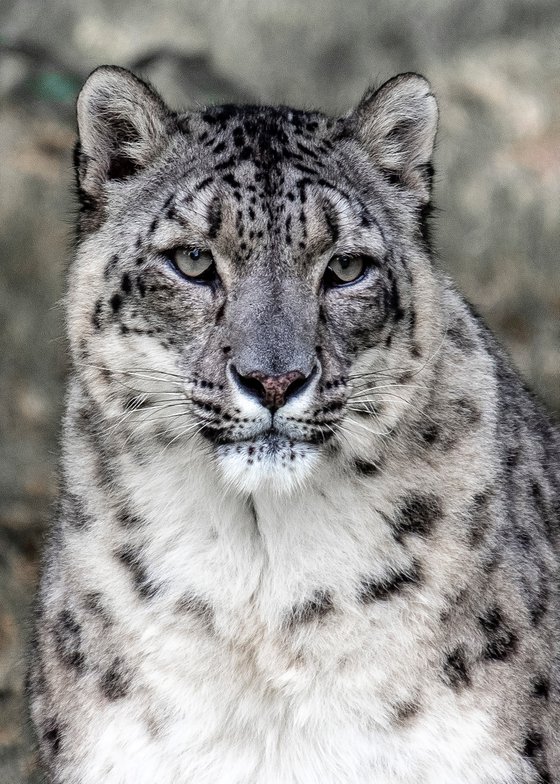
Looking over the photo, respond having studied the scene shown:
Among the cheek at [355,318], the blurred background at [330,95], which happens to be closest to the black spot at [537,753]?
the cheek at [355,318]

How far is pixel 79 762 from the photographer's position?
441 centimetres

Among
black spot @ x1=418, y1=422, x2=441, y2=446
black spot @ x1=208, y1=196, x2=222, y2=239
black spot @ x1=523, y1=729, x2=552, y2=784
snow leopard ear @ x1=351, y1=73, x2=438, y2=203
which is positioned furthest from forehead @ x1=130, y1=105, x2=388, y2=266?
black spot @ x1=523, y1=729, x2=552, y2=784

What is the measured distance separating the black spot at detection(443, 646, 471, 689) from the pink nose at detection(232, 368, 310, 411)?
1053 mm

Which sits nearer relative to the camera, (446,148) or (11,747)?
(11,747)

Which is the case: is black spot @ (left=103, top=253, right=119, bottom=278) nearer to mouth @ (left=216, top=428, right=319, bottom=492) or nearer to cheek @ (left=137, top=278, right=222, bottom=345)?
cheek @ (left=137, top=278, right=222, bottom=345)

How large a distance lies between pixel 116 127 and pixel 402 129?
3.07ft

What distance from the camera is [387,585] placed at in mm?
4234

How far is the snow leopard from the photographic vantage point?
4.05 meters

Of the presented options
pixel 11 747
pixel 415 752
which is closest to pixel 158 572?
pixel 415 752

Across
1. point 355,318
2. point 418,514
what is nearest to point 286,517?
point 418,514

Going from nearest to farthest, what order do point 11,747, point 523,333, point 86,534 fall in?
point 86,534
point 11,747
point 523,333

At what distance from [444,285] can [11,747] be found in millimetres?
2927

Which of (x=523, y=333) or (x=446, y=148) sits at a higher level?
(x=446, y=148)

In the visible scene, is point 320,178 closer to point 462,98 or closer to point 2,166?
point 2,166
